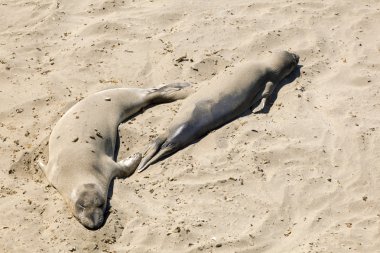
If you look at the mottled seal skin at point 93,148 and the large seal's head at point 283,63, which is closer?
the mottled seal skin at point 93,148

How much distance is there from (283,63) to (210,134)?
1.22m

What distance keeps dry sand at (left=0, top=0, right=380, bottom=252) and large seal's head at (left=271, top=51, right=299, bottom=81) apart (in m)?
0.12

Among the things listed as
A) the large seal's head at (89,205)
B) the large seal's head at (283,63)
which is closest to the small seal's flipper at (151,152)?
the large seal's head at (89,205)

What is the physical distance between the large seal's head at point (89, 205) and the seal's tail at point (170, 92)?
1.44m

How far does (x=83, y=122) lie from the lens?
5359 millimetres

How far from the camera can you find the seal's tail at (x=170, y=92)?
5934 millimetres

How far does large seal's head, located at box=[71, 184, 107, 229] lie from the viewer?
179 inches

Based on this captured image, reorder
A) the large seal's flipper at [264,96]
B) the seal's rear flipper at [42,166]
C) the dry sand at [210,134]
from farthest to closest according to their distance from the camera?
1. the large seal's flipper at [264,96]
2. the seal's rear flipper at [42,166]
3. the dry sand at [210,134]

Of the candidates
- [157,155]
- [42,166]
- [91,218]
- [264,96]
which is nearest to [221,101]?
[264,96]

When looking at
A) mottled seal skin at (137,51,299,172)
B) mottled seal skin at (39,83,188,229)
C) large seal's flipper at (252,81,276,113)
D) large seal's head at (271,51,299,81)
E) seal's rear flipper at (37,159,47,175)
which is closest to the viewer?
mottled seal skin at (39,83,188,229)

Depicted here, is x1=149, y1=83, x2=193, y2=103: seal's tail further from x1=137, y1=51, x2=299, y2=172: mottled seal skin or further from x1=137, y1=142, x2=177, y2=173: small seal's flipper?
x1=137, y1=142, x2=177, y2=173: small seal's flipper

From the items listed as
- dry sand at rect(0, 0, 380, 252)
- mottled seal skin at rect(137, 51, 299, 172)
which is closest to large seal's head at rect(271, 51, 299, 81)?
mottled seal skin at rect(137, 51, 299, 172)

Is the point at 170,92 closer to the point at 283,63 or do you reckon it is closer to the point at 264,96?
the point at 264,96

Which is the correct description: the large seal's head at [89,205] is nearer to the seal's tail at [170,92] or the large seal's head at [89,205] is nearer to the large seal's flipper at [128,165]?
the large seal's flipper at [128,165]
